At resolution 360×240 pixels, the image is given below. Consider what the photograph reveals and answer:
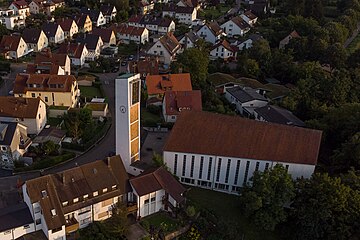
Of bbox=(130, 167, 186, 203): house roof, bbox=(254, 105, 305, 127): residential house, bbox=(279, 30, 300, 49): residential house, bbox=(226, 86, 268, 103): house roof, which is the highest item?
bbox=(279, 30, 300, 49): residential house

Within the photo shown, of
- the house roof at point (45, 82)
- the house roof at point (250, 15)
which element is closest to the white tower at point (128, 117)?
the house roof at point (45, 82)

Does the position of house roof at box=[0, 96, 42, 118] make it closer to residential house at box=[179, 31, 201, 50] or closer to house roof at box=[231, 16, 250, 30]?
residential house at box=[179, 31, 201, 50]

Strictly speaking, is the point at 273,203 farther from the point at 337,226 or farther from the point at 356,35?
the point at 356,35

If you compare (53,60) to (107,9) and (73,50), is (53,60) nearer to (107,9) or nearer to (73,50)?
(73,50)

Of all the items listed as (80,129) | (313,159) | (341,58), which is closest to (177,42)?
(341,58)

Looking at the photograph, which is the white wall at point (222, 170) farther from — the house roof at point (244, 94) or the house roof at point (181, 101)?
the house roof at point (244, 94)

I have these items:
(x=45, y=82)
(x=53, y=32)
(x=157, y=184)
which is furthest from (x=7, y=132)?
(x=53, y=32)

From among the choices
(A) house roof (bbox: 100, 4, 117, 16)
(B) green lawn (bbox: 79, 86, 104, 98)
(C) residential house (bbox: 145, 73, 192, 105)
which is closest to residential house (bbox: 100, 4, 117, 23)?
(A) house roof (bbox: 100, 4, 117, 16)
